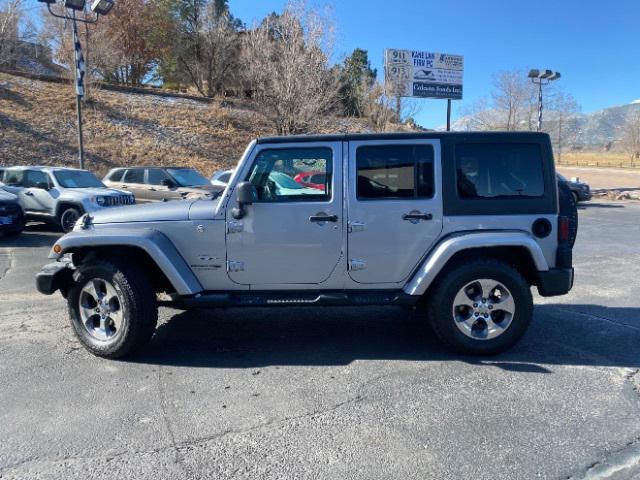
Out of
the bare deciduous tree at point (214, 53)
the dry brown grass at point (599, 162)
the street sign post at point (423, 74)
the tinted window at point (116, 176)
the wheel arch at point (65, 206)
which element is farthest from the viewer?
the dry brown grass at point (599, 162)

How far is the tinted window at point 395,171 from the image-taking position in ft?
14.1

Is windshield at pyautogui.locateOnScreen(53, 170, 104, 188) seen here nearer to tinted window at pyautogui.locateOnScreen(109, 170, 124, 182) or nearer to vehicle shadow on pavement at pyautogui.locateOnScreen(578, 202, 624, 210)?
tinted window at pyautogui.locateOnScreen(109, 170, 124, 182)

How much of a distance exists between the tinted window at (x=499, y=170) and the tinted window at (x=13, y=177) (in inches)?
468

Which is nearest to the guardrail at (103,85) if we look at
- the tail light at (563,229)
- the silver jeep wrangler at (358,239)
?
the silver jeep wrangler at (358,239)

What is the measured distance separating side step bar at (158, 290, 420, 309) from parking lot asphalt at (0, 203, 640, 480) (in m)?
0.50

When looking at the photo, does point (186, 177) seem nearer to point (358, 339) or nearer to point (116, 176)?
point (116, 176)

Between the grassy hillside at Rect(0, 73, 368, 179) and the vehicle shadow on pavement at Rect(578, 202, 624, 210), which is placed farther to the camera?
the grassy hillside at Rect(0, 73, 368, 179)

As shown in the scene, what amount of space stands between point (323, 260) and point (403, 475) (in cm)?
199

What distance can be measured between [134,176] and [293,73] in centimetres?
859

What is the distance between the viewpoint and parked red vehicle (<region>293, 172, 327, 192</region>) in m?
4.34

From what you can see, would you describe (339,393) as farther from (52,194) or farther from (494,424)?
(52,194)

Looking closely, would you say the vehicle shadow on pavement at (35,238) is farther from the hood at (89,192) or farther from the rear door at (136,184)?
the rear door at (136,184)

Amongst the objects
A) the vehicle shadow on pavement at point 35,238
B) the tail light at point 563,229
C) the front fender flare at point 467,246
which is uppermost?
the tail light at point 563,229

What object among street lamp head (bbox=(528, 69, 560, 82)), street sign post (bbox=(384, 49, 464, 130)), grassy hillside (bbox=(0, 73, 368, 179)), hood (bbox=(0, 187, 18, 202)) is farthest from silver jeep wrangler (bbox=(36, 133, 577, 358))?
street lamp head (bbox=(528, 69, 560, 82))
